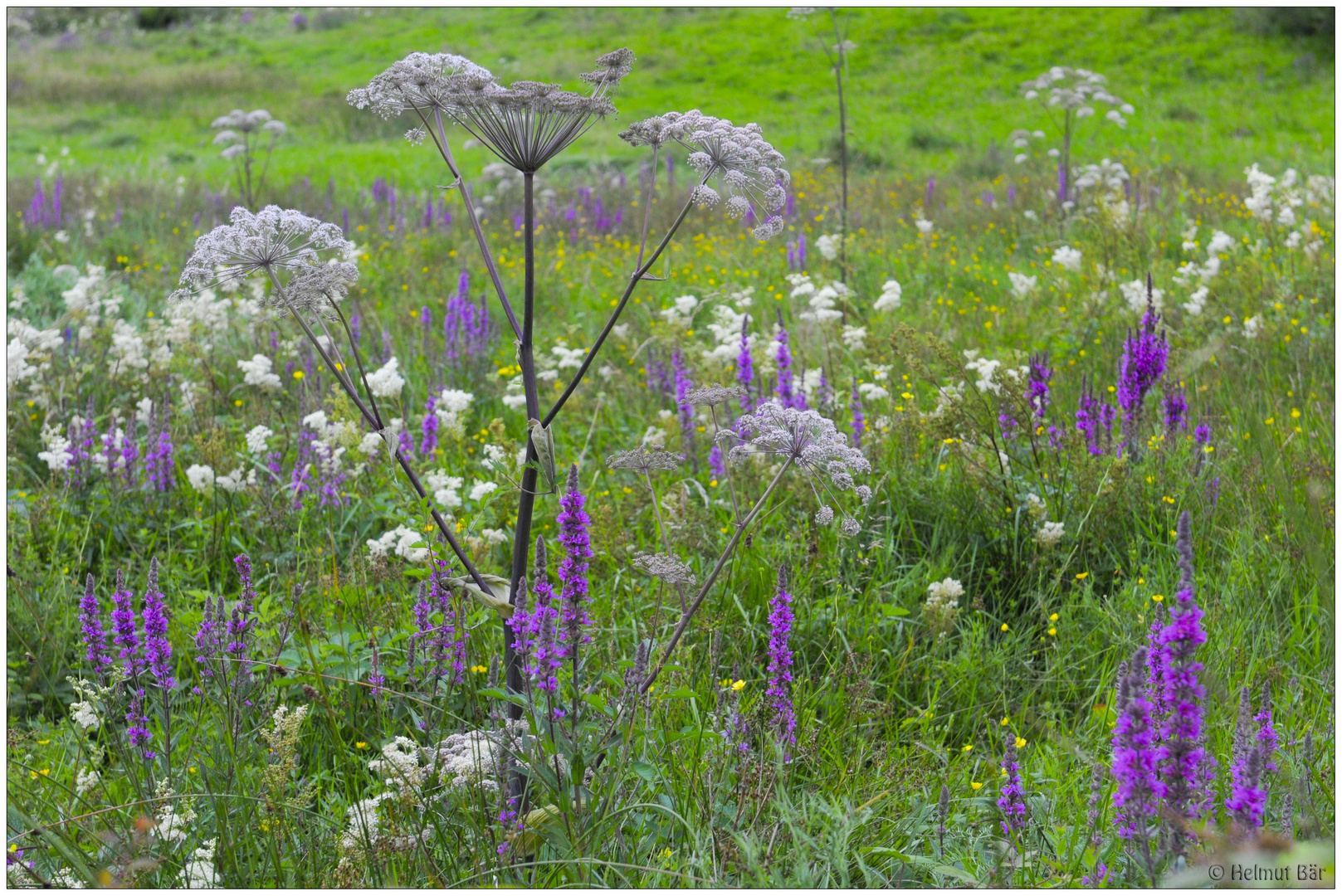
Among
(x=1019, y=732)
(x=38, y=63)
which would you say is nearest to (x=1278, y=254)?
(x=1019, y=732)

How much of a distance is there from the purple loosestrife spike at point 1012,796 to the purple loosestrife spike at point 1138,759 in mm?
308

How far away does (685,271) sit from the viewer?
7.14 m

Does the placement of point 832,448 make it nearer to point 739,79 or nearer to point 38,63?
point 739,79

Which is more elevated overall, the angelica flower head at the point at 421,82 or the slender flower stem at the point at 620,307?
the angelica flower head at the point at 421,82

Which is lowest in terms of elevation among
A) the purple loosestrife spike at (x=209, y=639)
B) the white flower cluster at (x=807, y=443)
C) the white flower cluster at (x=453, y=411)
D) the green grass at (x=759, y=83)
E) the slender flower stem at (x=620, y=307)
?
the purple loosestrife spike at (x=209, y=639)

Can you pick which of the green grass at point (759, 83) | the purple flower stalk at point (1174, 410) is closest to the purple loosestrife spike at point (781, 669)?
the purple flower stalk at point (1174, 410)

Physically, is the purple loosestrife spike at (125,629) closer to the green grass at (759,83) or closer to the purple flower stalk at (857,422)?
the purple flower stalk at (857,422)

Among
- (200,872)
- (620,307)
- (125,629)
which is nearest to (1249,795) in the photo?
(620,307)

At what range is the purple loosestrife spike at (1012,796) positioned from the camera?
1773 mm

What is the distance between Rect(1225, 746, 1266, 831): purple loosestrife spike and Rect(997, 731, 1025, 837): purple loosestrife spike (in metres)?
0.38

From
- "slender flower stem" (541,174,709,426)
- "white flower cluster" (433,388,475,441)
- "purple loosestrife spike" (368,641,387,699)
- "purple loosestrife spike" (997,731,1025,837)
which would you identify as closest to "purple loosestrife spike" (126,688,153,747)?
"purple loosestrife spike" (368,641,387,699)

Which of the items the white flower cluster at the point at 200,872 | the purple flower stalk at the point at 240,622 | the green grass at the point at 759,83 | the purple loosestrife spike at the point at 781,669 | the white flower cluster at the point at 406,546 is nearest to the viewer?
the white flower cluster at the point at 200,872

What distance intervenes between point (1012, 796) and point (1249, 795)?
1.59 ft

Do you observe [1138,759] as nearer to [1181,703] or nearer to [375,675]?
[1181,703]
